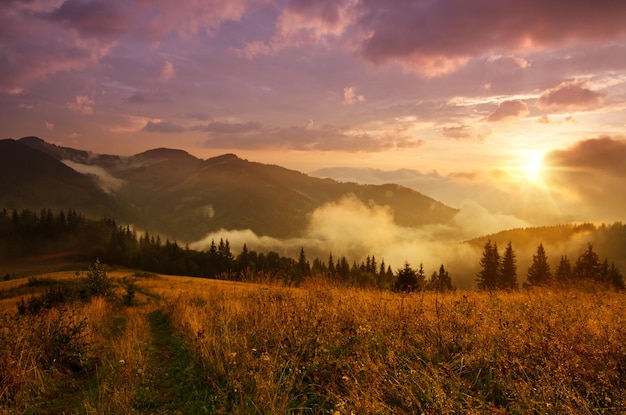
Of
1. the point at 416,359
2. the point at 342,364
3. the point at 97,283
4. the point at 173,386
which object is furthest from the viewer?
the point at 97,283

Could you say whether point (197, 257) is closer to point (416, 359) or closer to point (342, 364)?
point (342, 364)

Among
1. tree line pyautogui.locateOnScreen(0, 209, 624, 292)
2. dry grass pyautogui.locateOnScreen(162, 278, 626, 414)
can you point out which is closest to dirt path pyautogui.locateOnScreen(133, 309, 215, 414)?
dry grass pyautogui.locateOnScreen(162, 278, 626, 414)

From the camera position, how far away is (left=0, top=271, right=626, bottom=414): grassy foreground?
188 inches

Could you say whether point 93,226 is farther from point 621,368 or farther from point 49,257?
point 621,368

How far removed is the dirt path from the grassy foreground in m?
0.03

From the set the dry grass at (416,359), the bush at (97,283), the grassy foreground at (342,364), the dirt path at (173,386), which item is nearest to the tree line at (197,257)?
the dry grass at (416,359)

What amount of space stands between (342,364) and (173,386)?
338cm

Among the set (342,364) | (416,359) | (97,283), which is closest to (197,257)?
(97,283)

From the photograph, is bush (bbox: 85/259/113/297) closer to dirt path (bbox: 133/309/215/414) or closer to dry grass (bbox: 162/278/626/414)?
dirt path (bbox: 133/309/215/414)

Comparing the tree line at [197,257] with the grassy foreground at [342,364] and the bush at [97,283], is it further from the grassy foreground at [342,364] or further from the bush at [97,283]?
the bush at [97,283]

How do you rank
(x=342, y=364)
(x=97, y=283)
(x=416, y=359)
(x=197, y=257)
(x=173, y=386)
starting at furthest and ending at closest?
(x=197, y=257) → (x=97, y=283) → (x=173, y=386) → (x=416, y=359) → (x=342, y=364)

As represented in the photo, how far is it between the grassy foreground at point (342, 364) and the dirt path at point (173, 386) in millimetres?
31

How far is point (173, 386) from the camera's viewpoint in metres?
6.79

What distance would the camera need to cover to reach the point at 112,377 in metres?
7.07
